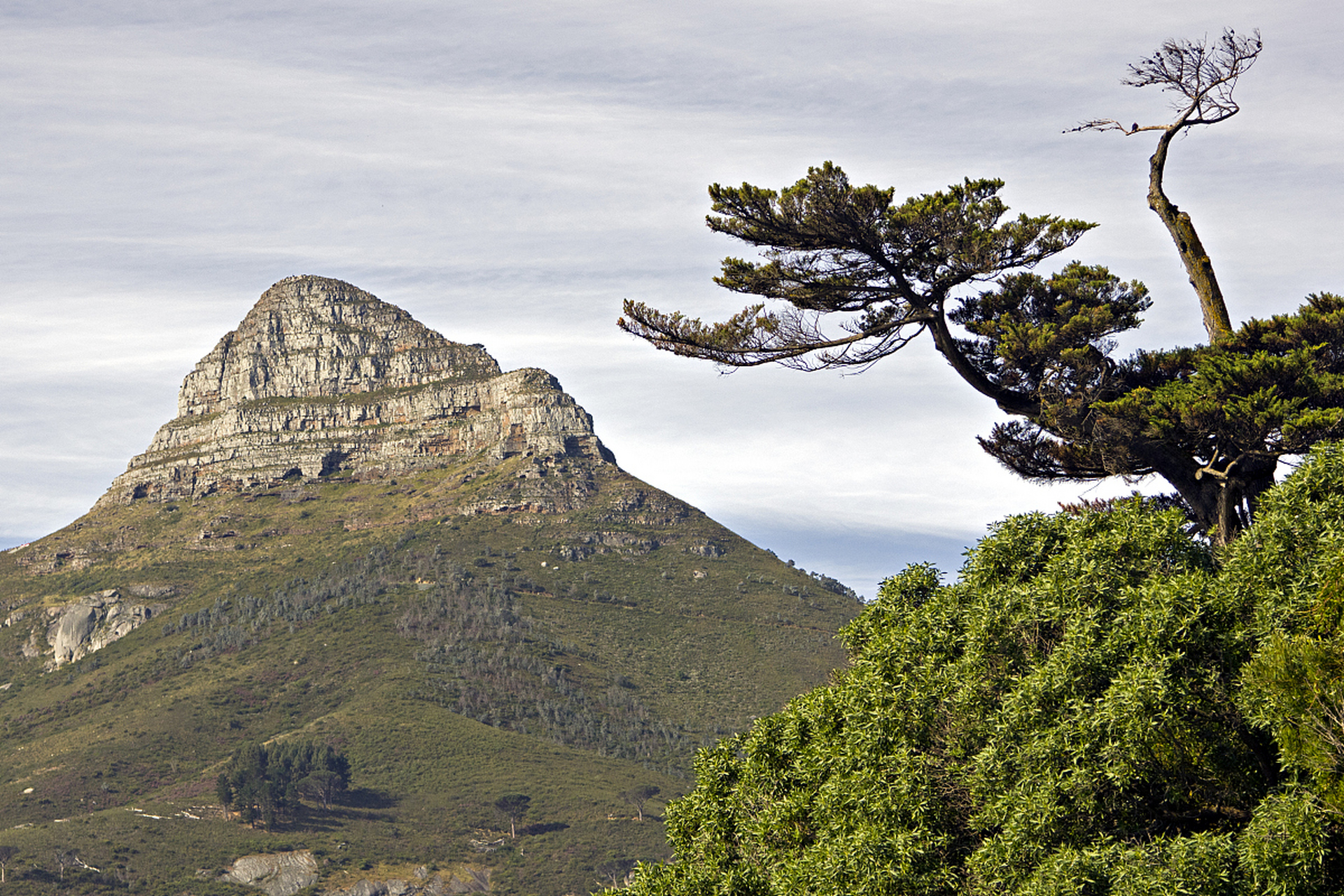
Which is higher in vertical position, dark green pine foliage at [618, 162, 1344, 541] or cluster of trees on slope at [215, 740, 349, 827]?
dark green pine foliage at [618, 162, 1344, 541]

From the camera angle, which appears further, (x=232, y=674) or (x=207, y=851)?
(x=232, y=674)

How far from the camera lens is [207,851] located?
129750 mm

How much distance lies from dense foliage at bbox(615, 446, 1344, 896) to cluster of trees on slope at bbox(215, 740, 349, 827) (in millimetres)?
133911

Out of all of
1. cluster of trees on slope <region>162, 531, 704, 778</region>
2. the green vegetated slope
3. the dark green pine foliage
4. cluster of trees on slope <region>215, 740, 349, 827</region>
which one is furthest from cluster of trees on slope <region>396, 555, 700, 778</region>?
the dark green pine foliage

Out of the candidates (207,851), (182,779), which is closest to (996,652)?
(207,851)

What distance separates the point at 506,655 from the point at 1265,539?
17652 centimetres

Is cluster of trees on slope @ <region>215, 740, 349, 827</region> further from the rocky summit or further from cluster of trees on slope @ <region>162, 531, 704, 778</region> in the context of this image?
cluster of trees on slope @ <region>162, 531, 704, 778</region>

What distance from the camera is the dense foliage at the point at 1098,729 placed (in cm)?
1441

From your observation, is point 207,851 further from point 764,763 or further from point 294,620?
point 764,763

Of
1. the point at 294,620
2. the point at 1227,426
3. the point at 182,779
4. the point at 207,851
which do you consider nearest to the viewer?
the point at 1227,426

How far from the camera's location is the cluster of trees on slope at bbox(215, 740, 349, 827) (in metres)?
142

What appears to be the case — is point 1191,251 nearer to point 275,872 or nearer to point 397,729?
point 275,872

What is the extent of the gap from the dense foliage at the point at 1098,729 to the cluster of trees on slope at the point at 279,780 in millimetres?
133911

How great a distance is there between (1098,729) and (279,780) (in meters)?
145
